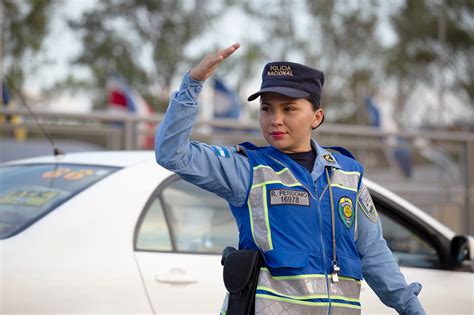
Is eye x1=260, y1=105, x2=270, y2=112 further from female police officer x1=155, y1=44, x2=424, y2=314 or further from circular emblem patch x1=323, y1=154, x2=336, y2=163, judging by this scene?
circular emblem patch x1=323, y1=154, x2=336, y2=163

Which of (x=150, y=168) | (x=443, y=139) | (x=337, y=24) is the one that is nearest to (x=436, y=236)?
(x=150, y=168)

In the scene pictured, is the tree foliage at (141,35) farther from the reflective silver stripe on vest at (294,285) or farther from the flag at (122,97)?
the reflective silver stripe on vest at (294,285)

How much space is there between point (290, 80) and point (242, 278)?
0.62m

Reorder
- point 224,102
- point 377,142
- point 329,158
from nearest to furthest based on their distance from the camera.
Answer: point 329,158 → point 377,142 → point 224,102

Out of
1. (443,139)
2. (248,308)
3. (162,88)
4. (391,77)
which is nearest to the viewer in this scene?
(248,308)

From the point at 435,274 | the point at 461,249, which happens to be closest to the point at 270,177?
the point at 461,249

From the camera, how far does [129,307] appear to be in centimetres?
312

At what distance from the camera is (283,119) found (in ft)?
7.64

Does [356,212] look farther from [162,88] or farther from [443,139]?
[162,88]

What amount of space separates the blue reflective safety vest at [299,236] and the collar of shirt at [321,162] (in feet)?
0.06

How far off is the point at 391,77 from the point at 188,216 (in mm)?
29450

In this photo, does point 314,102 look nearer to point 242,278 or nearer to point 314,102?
point 314,102

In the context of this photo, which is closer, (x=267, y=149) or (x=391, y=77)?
(x=267, y=149)

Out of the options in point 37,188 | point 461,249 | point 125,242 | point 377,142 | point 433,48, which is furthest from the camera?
point 433,48
